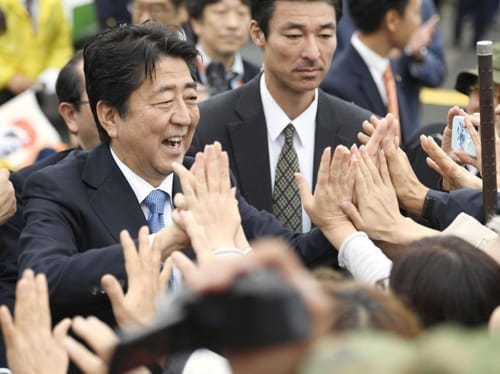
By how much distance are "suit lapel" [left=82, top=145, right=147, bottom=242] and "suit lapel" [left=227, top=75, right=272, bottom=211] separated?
35.6 inches

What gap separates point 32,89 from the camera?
8.18 meters

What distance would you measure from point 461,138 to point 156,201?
116 cm

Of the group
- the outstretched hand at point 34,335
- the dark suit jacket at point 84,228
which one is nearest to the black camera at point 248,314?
the outstretched hand at point 34,335

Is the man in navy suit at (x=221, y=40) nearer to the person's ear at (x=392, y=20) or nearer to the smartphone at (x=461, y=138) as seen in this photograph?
the person's ear at (x=392, y=20)

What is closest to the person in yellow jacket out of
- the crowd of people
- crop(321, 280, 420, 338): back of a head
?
the crowd of people

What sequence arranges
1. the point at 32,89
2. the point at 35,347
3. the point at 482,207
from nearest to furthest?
the point at 35,347 < the point at 482,207 < the point at 32,89

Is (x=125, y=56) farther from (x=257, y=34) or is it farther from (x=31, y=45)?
(x=31, y=45)

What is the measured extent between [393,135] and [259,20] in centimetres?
151

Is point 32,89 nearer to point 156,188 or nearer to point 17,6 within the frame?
point 17,6

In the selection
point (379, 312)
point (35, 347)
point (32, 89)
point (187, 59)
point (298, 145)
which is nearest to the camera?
point (379, 312)

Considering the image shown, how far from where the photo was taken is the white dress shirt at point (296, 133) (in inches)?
184

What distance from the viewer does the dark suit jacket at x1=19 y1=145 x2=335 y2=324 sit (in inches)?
133

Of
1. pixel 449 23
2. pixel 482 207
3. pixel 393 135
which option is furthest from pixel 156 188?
pixel 449 23

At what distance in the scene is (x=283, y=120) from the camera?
15.5ft
